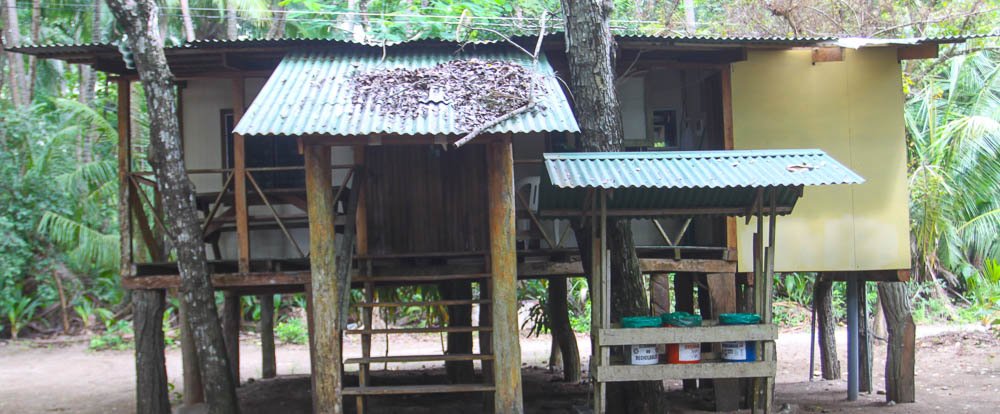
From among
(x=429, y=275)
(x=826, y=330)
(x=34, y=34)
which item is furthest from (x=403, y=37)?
(x=34, y=34)

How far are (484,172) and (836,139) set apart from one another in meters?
4.09

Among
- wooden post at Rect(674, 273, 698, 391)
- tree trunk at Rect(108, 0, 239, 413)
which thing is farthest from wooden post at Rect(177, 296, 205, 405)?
wooden post at Rect(674, 273, 698, 391)

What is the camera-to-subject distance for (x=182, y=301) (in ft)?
32.6

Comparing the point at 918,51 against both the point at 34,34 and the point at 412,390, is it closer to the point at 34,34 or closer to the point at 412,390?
the point at 412,390

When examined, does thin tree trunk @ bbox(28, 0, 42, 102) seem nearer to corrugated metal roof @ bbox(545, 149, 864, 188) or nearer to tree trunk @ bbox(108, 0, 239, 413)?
tree trunk @ bbox(108, 0, 239, 413)

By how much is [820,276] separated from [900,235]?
3.11 m

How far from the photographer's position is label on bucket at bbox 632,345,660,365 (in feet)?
26.1

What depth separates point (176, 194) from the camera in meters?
9.01

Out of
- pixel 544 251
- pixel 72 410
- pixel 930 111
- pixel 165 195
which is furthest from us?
pixel 930 111

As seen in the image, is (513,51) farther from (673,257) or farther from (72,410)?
(72,410)

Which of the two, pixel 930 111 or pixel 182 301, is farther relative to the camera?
pixel 930 111

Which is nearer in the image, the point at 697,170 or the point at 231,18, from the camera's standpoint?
the point at 697,170

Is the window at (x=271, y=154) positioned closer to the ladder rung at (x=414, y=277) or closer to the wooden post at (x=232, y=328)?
the ladder rung at (x=414, y=277)

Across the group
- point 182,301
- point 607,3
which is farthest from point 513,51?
point 182,301
